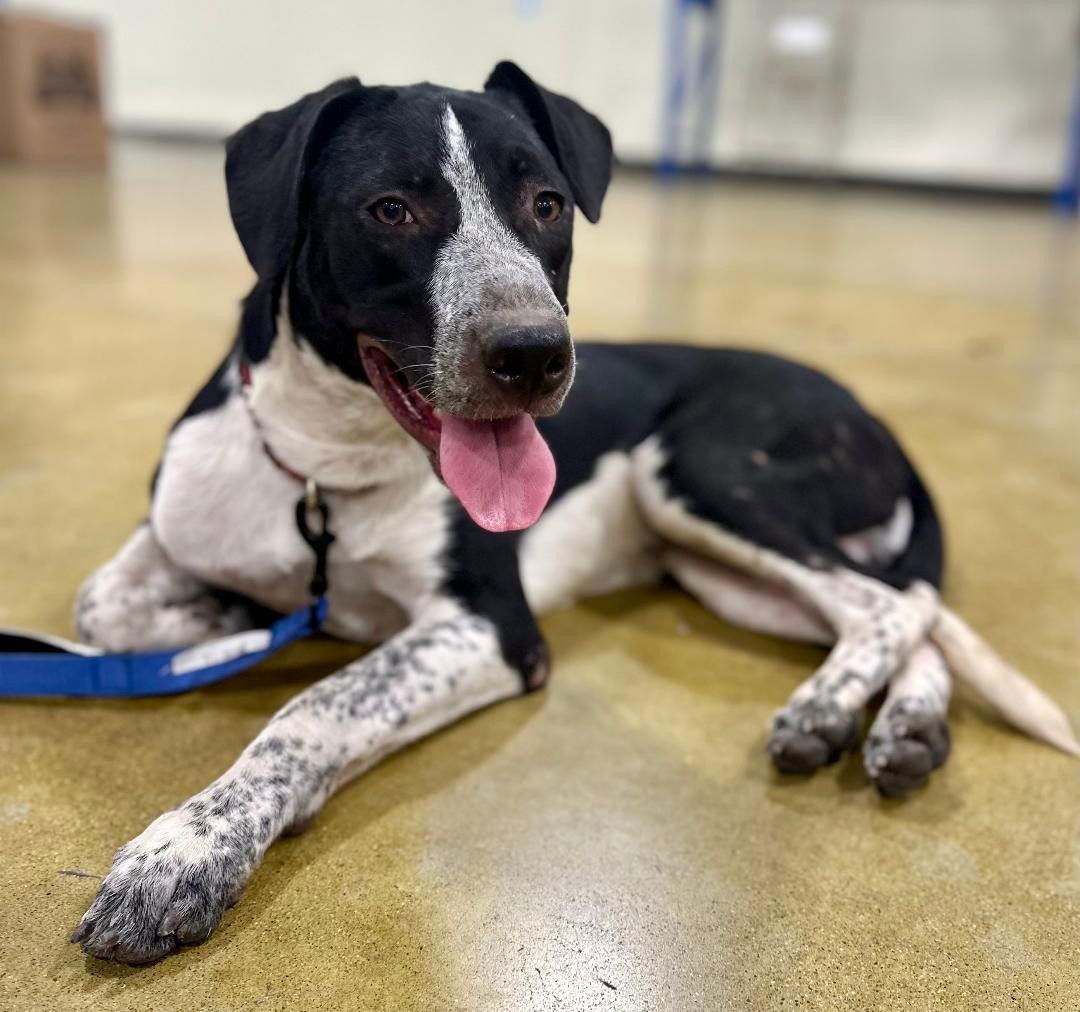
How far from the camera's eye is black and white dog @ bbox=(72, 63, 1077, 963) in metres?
1.55

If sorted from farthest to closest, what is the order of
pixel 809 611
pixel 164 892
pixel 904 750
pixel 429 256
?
pixel 809 611 → pixel 904 750 → pixel 429 256 → pixel 164 892

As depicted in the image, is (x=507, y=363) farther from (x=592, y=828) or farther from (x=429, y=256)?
(x=592, y=828)

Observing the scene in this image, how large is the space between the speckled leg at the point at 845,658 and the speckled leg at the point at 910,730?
4 cm

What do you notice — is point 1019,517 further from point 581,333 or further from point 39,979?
point 39,979

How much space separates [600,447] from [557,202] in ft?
2.34

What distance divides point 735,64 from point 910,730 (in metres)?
13.1

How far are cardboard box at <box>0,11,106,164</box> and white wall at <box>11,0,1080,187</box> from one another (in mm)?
4198

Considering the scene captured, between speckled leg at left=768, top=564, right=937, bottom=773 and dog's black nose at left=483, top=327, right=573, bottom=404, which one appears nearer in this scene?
dog's black nose at left=483, top=327, right=573, bottom=404

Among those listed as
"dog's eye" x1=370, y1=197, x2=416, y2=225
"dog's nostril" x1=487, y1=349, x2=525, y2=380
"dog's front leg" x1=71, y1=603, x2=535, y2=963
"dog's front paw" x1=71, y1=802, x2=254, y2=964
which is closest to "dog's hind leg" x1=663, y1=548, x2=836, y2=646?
"dog's front leg" x1=71, y1=603, x2=535, y2=963

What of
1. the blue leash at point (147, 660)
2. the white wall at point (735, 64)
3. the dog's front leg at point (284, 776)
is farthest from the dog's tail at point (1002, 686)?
the white wall at point (735, 64)

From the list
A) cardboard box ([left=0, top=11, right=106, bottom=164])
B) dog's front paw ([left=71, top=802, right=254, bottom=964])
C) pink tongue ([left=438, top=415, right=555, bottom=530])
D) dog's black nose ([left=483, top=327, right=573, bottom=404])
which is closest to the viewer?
dog's front paw ([left=71, top=802, right=254, bottom=964])

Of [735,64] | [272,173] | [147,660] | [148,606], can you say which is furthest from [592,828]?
[735,64]

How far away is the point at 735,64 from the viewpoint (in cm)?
1345

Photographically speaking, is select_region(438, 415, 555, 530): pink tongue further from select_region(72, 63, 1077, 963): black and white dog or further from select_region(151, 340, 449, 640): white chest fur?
select_region(151, 340, 449, 640): white chest fur
